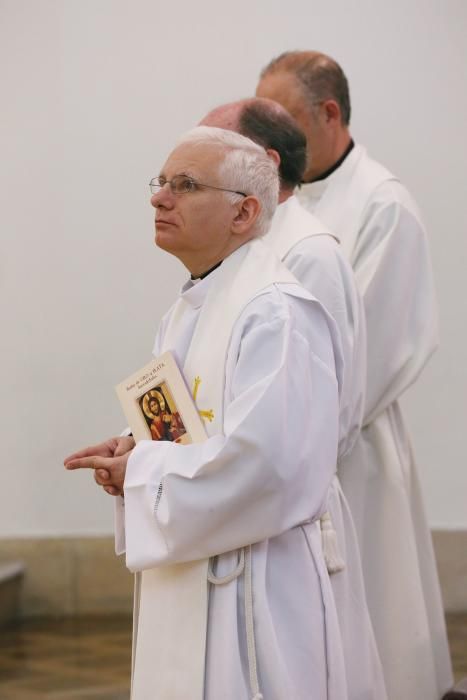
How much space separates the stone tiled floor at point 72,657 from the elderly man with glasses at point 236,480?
98.1 inches

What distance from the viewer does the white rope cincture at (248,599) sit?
260 cm

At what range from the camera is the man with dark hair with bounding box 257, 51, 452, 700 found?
12.8 feet

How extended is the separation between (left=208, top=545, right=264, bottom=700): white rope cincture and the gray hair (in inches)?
30.1

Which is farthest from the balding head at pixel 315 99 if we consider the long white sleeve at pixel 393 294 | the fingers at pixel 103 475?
the fingers at pixel 103 475

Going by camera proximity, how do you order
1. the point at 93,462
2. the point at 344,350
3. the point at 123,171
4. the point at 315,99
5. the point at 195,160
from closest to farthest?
the point at 93,462 → the point at 195,160 → the point at 344,350 → the point at 315,99 → the point at 123,171

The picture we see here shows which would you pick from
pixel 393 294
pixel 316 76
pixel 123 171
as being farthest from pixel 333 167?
pixel 123 171

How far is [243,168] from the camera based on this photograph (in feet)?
9.49

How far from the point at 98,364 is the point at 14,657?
66.1 inches

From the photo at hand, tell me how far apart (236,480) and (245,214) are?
2.17ft

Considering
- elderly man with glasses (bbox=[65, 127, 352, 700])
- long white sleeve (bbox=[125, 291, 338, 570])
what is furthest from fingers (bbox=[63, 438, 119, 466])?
long white sleeve (bbox=[125, 291, 338, 570])

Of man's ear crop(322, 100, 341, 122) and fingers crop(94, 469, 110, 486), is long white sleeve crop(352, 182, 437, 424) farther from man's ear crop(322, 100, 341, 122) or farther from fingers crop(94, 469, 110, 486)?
fingers crop(94, 469, 110, 486)

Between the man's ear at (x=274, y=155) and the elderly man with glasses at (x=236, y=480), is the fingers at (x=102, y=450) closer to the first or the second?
the elderly man with glasses at (x=236, y=480)

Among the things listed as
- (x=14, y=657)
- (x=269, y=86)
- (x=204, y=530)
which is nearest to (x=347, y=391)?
(x=204, y=530)

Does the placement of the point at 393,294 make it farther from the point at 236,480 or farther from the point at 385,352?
the point at 236,480
